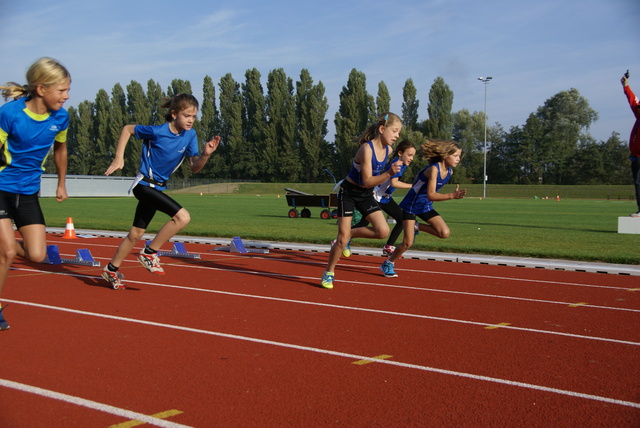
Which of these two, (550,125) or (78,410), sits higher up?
(550,125)

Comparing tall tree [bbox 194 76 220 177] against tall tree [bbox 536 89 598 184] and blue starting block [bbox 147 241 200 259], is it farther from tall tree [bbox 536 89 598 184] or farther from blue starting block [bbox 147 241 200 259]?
blue starting block [bbox 147 241 200 259]

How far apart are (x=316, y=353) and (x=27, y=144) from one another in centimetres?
271

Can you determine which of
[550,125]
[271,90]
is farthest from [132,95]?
[550,125]

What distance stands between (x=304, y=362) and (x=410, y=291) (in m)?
3.15

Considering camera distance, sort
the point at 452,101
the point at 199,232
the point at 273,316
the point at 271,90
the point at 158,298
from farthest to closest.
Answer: the point at 271,90 < the point at 452,101 < the point at 199,232 < the point at 158,298 < the point at 273,316

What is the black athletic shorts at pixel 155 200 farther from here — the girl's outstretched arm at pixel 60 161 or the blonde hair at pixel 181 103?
the girl's outstretched arm at pixel 60 161

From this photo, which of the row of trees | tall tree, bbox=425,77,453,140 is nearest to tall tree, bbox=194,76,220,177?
the row of trees

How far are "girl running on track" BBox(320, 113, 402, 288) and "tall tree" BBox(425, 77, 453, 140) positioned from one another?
223 ft

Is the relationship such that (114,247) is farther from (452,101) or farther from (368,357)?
(452,101)

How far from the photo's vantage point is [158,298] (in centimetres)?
639

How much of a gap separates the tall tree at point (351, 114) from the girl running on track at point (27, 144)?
68.7 m

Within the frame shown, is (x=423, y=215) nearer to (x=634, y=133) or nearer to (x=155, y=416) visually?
(x=155, y=416)

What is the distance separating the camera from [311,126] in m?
78.6

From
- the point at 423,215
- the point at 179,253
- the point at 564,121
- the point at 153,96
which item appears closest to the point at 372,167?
the point at 423,215
